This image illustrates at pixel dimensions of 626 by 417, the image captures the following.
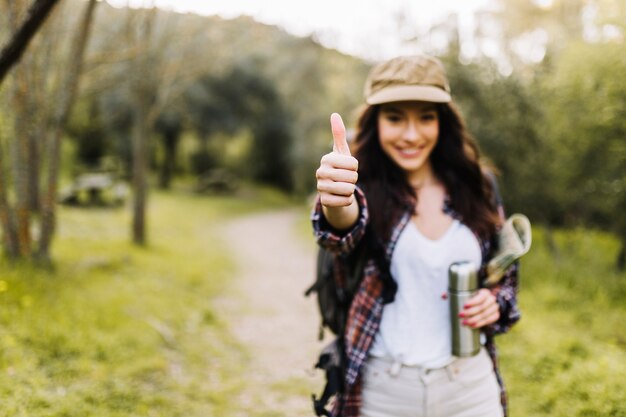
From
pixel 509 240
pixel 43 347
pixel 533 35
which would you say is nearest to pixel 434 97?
pixel 509 240

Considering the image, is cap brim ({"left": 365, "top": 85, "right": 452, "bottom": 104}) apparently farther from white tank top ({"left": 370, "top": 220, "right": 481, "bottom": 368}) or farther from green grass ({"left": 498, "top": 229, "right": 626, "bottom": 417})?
green grass ({"left": 498, "top": 229, "right": 626, "bottom": 417})

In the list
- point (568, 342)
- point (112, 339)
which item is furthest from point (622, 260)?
point (112, 339)

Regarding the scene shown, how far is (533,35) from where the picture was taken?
36.7 feet

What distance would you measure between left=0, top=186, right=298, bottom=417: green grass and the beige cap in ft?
9.57

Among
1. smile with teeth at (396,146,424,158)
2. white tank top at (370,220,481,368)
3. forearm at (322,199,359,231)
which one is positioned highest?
smile with teeth at (396,146,424,158)

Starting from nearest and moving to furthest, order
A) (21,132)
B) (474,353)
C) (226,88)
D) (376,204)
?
(474,353)
(376,204)
(21,132)
(226,88)

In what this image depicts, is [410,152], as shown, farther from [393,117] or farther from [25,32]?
[25,32]

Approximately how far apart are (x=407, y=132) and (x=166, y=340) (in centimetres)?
427

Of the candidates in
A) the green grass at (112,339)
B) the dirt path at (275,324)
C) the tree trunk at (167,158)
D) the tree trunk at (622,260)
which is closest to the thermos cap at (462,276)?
the dirt path at (275,324)

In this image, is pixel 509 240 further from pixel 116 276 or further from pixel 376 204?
pixel 116 276

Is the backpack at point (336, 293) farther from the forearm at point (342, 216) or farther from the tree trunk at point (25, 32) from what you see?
the tree trunk at point (25, 32)

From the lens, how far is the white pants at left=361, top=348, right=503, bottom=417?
1.81m

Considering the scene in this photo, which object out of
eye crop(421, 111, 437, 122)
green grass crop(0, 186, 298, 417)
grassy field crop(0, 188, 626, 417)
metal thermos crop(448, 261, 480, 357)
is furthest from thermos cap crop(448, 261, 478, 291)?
green grass crop(0, 186, 298, 417)

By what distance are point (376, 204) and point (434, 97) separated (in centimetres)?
46
